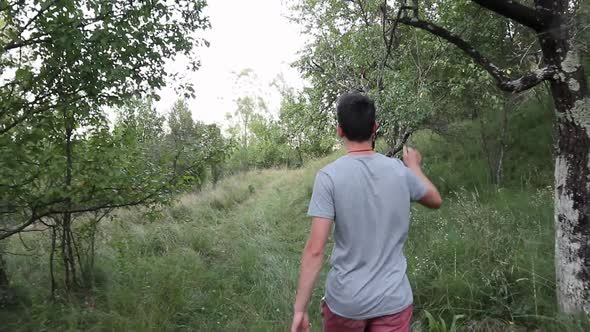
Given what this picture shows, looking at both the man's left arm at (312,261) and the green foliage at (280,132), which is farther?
the green foliage at (280,132)

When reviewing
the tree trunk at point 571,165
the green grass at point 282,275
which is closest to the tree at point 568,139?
the tree trunk at point 571,165

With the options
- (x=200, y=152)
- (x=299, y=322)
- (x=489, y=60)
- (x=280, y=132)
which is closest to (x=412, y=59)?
(x=489, y=60)

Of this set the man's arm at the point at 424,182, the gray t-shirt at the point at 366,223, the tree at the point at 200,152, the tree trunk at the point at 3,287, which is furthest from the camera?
the tree trunk at the point at 3,287

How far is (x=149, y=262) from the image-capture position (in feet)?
19.1

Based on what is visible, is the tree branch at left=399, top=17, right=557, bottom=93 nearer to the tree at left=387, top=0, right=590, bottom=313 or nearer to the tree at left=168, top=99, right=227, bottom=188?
the tree at left=387, top=0, right=590, bottom=313

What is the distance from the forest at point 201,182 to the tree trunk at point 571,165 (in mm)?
10

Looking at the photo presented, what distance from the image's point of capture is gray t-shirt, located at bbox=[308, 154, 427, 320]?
1.84 meters

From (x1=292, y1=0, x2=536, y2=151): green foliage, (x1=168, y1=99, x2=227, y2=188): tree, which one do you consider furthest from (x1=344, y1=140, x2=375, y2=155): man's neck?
(x1=292, y1=0, x2=536, y2=151): green foliage

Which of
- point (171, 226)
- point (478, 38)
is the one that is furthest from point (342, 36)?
point (171, 226)

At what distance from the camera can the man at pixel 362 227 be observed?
185cm

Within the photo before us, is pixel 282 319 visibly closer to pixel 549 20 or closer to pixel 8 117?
pixel 8 117

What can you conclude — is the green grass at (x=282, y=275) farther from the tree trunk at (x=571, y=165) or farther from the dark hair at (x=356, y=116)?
the dark hair at (x=356, y=116)

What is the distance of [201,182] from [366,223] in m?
3.67

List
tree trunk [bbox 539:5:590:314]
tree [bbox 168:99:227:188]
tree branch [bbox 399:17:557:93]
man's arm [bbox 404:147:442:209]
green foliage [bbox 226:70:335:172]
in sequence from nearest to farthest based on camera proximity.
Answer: man's arm [bbox 404:147:442:209] < tree trunk [bbox 539:5:590:314] < tree branch [bbox 399:17:557:93] < tree [bbox 168:99:227:188] < green foliage [bbox 226:70:335:172]
